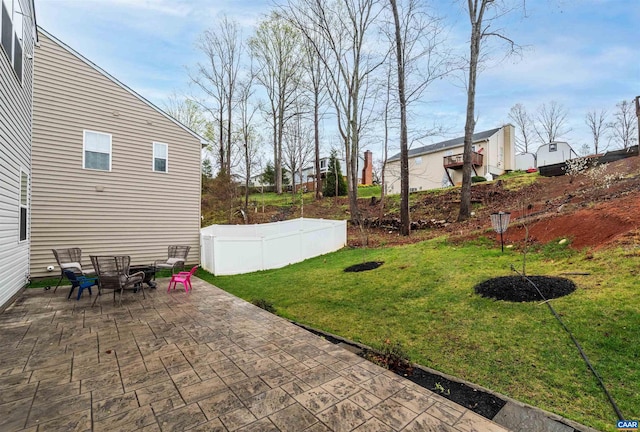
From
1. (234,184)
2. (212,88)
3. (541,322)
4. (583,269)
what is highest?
(212,88)

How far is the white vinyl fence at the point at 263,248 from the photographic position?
9.27 m

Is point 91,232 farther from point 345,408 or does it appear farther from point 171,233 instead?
point 345,408

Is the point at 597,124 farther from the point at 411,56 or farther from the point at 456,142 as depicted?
the point at 411,56

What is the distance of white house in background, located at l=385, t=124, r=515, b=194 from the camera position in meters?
24.4

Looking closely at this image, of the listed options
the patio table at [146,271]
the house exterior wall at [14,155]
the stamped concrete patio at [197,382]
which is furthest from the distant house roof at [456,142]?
the house exterior wall at [14,155]

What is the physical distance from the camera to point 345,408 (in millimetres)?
2477

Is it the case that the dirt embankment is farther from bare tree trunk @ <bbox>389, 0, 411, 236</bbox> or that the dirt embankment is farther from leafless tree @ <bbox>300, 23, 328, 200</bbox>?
leafless tree @ <bbox>300, 23, 328, 200</bbox>

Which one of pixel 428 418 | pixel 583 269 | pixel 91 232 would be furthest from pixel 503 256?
pixel 91 232

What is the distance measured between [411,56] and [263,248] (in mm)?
10577

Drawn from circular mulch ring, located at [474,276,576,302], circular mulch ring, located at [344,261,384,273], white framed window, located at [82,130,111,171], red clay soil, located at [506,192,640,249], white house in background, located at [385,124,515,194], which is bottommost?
circular mulch ring, located at [344,261,384,273]

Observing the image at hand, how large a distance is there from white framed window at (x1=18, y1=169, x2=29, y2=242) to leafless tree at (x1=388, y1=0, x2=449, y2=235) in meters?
11.9

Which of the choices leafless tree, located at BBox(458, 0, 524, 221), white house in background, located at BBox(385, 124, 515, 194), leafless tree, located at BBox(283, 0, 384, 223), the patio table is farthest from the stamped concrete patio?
white house in background, located at BBox(385, 124, 515, 194)

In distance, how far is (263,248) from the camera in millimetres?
9859

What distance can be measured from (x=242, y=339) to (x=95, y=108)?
9.15 m
